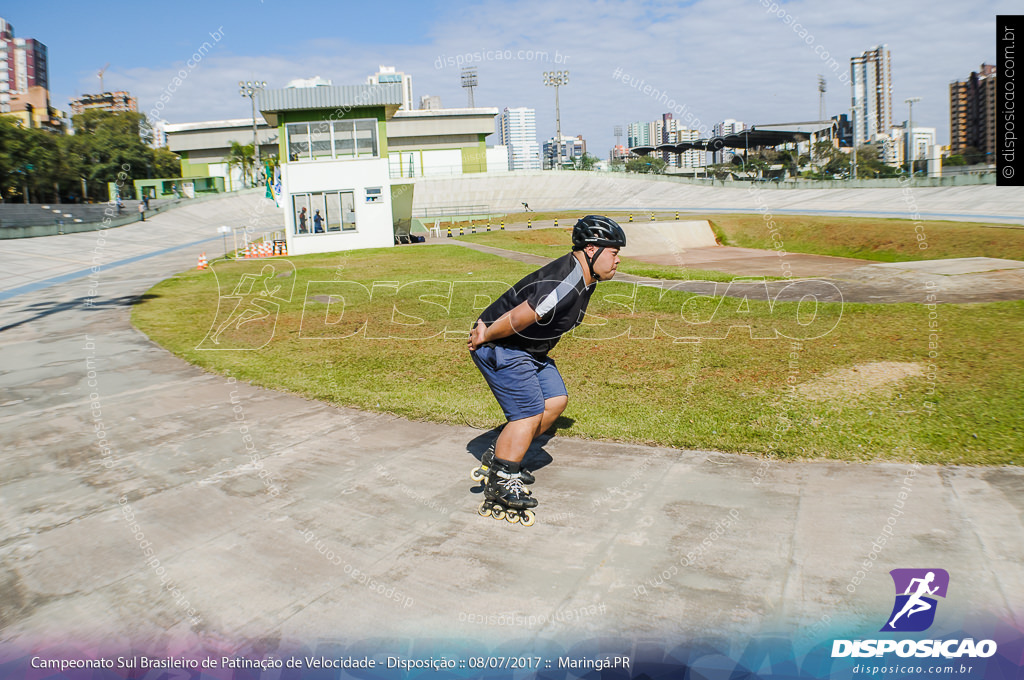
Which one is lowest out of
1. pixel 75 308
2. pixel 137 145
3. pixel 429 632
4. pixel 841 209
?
pixel 429 632

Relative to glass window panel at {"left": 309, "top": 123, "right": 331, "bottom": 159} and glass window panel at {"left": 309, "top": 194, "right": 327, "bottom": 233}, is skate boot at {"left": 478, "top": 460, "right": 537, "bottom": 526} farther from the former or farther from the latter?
glass window panel at {"left": 309, "top": 123, "right": 331, "bottom": 159}

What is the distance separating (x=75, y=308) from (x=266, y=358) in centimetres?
877

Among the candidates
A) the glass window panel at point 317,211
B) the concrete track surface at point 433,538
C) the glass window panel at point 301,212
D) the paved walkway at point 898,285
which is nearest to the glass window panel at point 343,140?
the glass window panel at point 317,211

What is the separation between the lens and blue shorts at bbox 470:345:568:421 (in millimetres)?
4762

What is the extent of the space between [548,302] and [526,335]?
1.13 feet

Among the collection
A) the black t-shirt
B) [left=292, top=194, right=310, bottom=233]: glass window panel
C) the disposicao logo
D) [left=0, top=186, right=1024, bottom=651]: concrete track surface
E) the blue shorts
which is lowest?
the disposicao logo

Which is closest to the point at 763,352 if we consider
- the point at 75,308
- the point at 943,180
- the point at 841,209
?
the point at 75,308

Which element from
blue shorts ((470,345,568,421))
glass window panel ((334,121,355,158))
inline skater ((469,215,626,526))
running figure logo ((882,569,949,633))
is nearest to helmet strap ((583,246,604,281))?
inline skater ((469,215,626,526))

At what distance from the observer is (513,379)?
4766 mm

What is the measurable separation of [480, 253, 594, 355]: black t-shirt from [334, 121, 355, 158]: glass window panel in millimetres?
30998

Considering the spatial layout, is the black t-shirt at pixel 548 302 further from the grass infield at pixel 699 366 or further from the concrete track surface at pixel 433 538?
the grass infield at pixel 699 366

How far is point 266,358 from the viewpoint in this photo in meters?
10.4

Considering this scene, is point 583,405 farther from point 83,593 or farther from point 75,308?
point 75,308

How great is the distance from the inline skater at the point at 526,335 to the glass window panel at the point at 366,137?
30.8 m
